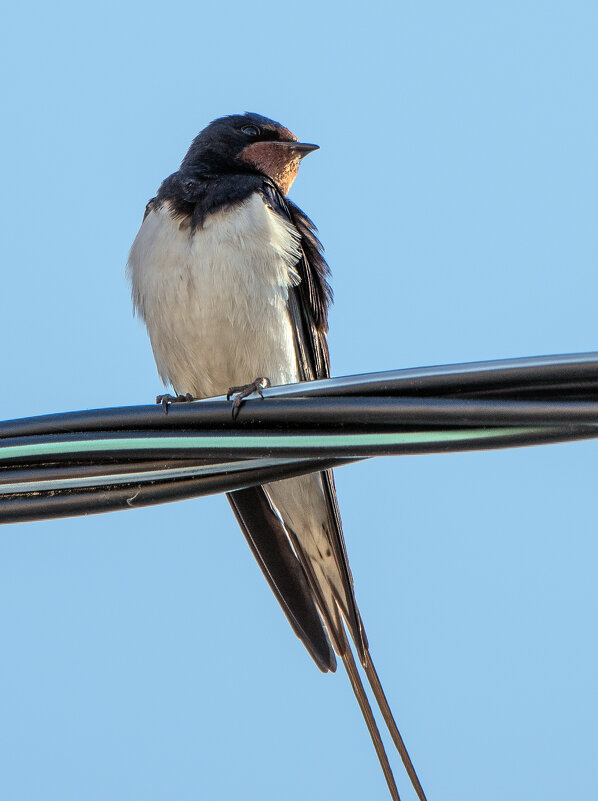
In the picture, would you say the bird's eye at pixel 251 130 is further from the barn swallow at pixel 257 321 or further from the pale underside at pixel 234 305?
the pale underside at pixel 234 305

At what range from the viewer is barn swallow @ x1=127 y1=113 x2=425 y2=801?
3.24m

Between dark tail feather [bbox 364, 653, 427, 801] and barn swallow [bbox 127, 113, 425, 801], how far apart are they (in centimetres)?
24

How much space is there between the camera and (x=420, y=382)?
163cm

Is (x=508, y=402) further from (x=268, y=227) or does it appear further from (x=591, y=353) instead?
(x=268, y=227)

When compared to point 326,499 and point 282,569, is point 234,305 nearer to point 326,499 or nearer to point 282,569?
point 326,499

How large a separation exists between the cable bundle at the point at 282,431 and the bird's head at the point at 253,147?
8.05 feet

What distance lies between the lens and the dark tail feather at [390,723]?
7.45ft

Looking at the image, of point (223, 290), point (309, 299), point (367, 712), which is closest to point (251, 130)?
point (309, 299)

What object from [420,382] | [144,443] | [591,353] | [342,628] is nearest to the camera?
[591,353]

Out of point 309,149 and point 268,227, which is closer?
point 268,227

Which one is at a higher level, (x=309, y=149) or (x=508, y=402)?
(x=309, y=149)

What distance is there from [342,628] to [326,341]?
3.68 feet

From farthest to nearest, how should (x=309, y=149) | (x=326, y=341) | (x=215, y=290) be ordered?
(x=309, y=149), (x=326, y=341), (x=215, y=290)

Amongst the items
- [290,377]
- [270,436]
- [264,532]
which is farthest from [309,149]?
[270,436]
